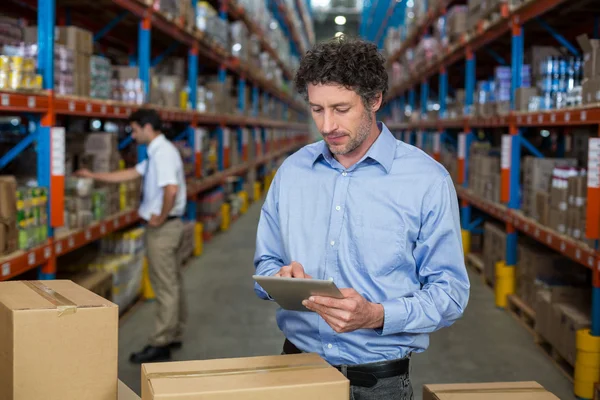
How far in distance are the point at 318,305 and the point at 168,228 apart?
336 cm

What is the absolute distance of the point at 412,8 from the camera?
13.5 m

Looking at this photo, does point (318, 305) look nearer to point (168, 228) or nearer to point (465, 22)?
point (168, 228)

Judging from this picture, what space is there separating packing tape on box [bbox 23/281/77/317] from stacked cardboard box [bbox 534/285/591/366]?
3.55m

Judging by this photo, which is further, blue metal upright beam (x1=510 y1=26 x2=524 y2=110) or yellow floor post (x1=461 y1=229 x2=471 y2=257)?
yellow floor post (x1=461 y1=229 x2=471 y2=257)

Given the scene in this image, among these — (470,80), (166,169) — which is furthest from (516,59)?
(166,169)

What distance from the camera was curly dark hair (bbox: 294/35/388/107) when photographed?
1980 millimetres

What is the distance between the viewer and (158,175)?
505cm

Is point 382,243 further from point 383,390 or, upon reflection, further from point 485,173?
point 485,173

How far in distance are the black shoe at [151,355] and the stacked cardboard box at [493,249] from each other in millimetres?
3414

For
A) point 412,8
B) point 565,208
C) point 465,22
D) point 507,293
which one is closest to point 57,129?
point 565,208

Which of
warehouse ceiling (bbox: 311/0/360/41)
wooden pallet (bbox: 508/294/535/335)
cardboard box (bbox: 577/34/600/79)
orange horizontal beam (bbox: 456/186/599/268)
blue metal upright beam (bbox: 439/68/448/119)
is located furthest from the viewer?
warehouse ceiling (bbox: 311/0/360/41)

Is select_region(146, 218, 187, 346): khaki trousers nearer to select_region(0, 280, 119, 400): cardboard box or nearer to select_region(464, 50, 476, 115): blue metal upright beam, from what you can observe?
select_region(0, 280, 119, 400): cardboard box

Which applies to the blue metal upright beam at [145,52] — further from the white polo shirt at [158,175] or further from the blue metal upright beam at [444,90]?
the blue metal upright beam at [444,90]

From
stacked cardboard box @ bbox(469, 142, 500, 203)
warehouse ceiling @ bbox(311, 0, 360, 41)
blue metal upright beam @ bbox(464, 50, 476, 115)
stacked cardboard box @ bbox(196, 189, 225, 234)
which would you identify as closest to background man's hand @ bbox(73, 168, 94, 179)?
stacked cardboard box @ bbox(469, 142, 500, 203)
